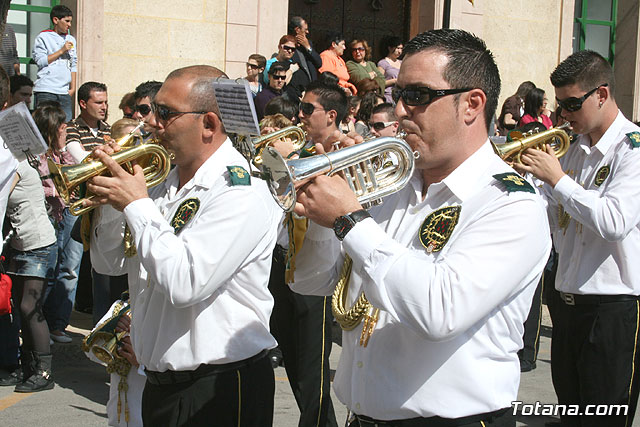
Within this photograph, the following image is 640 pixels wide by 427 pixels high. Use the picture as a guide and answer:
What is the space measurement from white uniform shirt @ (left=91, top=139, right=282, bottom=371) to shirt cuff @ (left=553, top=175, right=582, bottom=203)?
69.4 inches

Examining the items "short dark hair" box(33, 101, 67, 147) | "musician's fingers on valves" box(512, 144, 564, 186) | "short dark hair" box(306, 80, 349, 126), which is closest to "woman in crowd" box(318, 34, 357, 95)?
"short dark hair" box(306, 80, 349, 126)

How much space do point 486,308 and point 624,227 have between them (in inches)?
87.9

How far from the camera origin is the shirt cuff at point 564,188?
4441mm

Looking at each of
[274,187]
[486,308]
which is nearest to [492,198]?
[486,308]

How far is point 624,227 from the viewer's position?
4.37 m

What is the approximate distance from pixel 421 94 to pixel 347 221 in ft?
1.78

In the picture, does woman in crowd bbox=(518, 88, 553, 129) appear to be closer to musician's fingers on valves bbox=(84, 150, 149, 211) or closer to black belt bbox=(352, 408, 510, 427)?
musician's fingers on valves bbox=(84, 150, 149, 211)

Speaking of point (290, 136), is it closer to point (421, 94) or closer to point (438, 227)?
point (421, 94)

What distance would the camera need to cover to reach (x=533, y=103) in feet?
35.4

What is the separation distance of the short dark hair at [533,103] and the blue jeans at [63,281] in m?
5.96

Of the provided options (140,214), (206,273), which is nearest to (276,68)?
(140,214)

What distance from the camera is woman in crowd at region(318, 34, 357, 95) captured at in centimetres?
1114

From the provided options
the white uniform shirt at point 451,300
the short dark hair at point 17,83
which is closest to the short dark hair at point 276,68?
the short dark hair at point 17,83

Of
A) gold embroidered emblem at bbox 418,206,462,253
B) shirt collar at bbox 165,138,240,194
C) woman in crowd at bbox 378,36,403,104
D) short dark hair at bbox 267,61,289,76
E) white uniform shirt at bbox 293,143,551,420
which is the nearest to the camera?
white uniform shirt at bbox 293,143,551,420
